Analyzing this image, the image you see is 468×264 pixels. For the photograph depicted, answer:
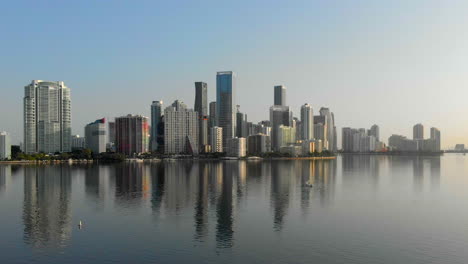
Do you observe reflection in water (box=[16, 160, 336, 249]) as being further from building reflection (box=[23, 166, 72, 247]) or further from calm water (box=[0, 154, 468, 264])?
calm water (box=[0, 154, 468, 264])

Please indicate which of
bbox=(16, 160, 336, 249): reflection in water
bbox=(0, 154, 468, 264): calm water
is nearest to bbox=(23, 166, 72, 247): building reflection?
bbox=(16, 160, 336, 249): reflection in water

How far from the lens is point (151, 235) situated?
4828 centimetres

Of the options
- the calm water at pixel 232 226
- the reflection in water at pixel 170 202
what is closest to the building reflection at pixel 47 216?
the reflection in water at pixel 170 202

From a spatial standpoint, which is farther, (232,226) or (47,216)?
(47,216)

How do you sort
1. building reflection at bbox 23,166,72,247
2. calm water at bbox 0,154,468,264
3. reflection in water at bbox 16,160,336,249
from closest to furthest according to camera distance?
calm water at bbox 0,154,468,264 < building reflection at bbox 23,166,72,247 < reflection in water at bbox 16,160,336,249

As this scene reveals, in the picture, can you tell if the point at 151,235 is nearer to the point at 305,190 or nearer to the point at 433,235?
the point at 433,235

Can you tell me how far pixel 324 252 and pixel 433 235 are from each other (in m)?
16.1

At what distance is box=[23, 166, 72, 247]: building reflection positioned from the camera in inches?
1820

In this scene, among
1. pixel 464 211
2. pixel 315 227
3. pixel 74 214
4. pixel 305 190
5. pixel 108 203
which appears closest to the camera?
pixel 315 227

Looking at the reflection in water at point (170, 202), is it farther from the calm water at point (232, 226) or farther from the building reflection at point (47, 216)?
the calm water at point (232, 226)

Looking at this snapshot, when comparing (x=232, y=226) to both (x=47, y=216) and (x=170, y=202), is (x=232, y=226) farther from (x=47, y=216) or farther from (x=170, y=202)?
(x=47, y=216)

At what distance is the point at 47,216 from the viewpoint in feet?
192

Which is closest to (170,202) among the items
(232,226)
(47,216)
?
(47,216)

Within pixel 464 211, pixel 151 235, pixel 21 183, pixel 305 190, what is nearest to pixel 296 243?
pixel 151 235
